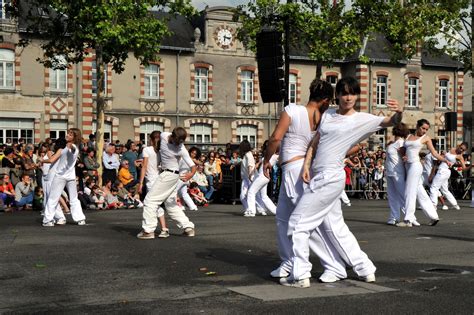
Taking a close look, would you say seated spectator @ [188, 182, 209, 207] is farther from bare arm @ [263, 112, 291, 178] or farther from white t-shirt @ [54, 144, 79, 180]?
bare arm @ [263, 112, 291, 178]

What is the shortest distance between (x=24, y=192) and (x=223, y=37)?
28.4 meters

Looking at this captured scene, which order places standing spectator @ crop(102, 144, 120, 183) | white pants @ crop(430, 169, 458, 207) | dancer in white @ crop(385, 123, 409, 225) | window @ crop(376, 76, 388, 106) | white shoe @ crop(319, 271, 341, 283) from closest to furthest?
white shoe @ crop(319, 271, 341, 283)
dancer in white @ crop(385, 123, 409, 225)
white pants @ crop(430, 169, 458, 207)
standing spectator @ crop(102, 144, 120, 183)
window @ crop(376, 76, 388, 106)

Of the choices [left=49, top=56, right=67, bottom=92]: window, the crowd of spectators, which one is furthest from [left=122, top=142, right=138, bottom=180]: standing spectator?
[left=49, top=56, right=67, bottom=92]: window

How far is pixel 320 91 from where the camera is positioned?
822 cm

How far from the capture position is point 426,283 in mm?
7961

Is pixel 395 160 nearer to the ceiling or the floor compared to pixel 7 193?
nearer to the ceiling

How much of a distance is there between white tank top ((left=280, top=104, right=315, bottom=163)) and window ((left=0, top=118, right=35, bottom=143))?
1327 inches

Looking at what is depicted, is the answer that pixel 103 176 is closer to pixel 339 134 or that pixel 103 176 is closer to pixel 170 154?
pixel 170 154

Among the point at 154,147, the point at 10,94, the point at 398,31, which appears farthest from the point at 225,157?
the point at 10,94

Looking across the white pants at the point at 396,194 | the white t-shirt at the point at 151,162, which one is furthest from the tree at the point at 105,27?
the white pants at the point at 396,194

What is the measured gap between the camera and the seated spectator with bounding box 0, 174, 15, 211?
2059 cm

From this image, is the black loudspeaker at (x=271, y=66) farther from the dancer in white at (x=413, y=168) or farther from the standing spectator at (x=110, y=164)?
the standing spectator at (x=110, y=164)

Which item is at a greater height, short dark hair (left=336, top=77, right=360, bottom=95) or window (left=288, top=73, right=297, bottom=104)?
window (left=288, top=73, right=297, bottom=104)

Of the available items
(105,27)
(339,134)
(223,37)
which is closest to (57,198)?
(339,134)
